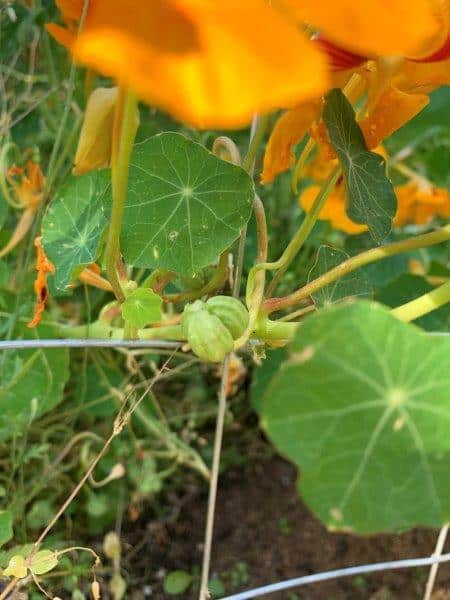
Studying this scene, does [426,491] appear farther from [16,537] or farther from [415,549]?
[415,549]

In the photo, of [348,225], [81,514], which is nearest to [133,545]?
[81,514]

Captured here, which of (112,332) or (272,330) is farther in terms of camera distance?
(112,332)

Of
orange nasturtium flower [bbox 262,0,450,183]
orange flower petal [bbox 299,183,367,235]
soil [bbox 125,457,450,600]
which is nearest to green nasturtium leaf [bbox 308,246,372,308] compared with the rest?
orange nasturtium flower [bbox 262,0,450,183]

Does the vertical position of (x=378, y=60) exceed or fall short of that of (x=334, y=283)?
it exceeds it

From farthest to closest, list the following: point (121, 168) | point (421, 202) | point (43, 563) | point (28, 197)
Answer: point (421, 202)
point (28, 197)
point (43, 563)
point (121, 168)

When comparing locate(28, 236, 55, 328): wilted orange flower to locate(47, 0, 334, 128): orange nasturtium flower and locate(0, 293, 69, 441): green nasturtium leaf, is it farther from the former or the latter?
locate(47, 0, 334, 128): orange nasturtium flower

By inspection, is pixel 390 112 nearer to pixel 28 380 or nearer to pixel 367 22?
pixel 367 22

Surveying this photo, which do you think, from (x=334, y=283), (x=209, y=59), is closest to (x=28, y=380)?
(x=334, y=283)
